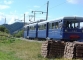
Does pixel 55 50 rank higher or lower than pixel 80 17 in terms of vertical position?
lower

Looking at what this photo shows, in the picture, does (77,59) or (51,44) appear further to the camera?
(51,44)

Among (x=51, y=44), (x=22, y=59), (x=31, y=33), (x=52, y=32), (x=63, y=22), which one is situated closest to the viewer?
(x=22, y=59)

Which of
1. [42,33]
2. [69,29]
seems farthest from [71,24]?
[42,33]

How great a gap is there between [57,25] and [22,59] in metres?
13.7

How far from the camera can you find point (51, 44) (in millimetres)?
17906

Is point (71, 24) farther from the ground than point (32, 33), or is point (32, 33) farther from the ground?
point (71, 24)

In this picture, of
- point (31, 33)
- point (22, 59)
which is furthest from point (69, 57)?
point (31, 33)

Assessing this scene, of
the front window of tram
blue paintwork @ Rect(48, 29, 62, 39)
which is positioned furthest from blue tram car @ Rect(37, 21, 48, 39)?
the front window of tram

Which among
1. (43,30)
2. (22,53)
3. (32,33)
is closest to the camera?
(22,53)

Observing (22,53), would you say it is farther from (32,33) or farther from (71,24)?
(32,33)

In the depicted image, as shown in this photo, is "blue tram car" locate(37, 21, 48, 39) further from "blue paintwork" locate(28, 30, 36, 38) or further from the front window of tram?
the front window of tram

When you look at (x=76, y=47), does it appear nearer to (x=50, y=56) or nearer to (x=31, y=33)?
(x=50, y=56)

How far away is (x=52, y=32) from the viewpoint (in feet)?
105

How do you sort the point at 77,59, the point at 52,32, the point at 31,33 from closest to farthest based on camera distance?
the point at 77,59
the point at 52,32
the point at 31,33
